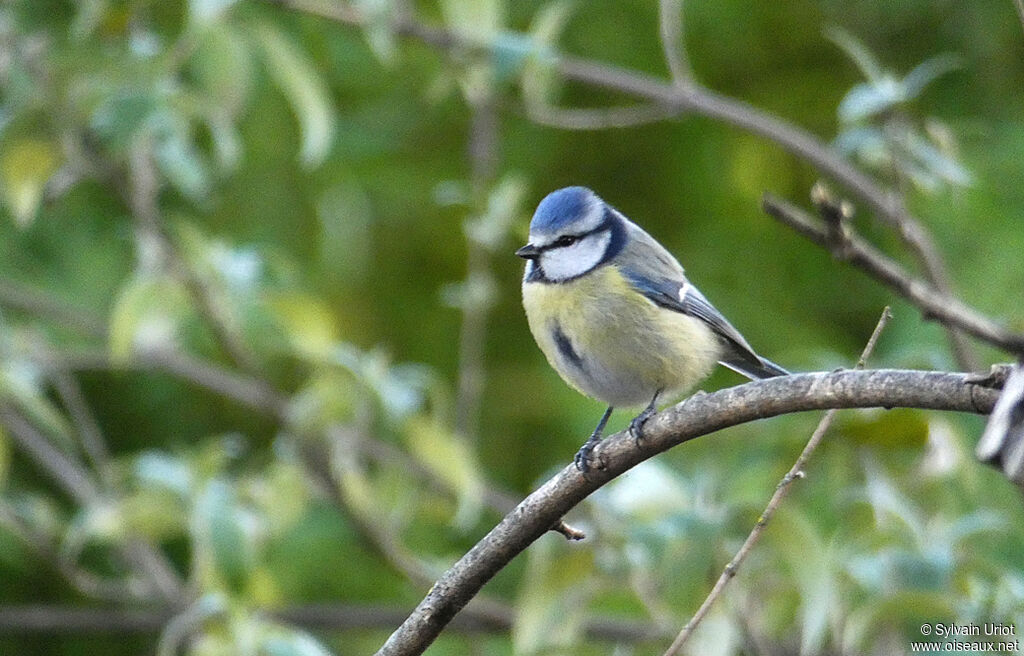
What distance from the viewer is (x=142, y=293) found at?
2.28m

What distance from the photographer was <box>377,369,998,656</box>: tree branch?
3.39 feet

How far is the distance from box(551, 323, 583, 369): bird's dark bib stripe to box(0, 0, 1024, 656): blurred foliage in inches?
8.8

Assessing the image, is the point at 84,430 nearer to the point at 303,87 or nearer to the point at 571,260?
the point at 303,87

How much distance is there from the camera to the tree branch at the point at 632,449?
3.39 feet

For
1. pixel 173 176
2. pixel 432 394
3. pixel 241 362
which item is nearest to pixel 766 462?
pixel 432 394

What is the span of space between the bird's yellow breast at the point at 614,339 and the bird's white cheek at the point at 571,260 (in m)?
0.02

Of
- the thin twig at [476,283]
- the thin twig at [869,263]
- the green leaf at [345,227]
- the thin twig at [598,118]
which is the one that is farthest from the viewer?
the green leaf at [345,227]

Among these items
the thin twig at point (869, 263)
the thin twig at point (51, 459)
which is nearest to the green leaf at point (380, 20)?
the thin twig at point (51, 459)

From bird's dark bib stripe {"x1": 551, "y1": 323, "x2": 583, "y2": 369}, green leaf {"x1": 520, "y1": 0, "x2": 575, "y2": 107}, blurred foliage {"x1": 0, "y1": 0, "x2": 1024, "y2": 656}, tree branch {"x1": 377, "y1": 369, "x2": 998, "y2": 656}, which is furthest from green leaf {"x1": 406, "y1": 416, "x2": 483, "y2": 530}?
tree branch {"x1": 377, "y1": 369, "x2": 998, "y2": 656}

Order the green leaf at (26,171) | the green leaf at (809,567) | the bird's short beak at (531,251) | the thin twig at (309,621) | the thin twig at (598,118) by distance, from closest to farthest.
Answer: the green leaf at (809,567) < the bird's short beak at (531,251) < the green leaf at (26,171) < the thin twig at (598,118) < the thin twig at (309,621)

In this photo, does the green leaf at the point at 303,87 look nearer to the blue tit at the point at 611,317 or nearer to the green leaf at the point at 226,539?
the blue tit at the point at 611,317

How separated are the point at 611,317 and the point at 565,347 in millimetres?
93

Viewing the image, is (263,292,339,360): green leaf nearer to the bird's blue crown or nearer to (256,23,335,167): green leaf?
(256,23,335,167): green leaf

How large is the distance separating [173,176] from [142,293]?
0.30 metres
